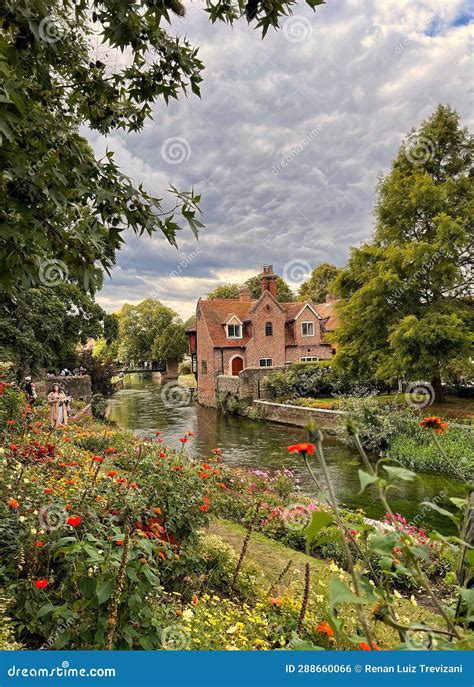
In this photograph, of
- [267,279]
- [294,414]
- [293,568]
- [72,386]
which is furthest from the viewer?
[267,279]

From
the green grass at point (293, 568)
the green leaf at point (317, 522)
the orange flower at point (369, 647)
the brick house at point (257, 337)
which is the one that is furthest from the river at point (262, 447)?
the brick house at point (257, 337)

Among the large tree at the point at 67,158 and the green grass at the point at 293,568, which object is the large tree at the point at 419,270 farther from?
the large tree at the point at 67,158

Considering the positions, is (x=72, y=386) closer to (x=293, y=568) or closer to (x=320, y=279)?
(x=293, y=568)

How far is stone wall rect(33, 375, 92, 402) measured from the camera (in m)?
25.9

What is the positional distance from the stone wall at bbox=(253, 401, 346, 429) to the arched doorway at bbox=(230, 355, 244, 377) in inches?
285

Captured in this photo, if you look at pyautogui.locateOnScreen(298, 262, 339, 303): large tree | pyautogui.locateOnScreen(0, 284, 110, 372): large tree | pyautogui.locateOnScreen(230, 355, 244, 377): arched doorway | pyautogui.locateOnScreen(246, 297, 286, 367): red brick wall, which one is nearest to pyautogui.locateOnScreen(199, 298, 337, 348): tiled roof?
pyautogui.locateOnScreen(246, 297, 286, 367): red brick wall

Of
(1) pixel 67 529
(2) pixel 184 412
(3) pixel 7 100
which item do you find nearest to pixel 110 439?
(1) pixel 67 529

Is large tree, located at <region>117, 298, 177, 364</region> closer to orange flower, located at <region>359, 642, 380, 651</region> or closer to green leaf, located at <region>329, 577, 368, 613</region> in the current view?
orange flower, located at <region>359, 642, 380, 651</region>

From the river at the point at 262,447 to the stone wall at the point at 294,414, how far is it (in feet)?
2.24

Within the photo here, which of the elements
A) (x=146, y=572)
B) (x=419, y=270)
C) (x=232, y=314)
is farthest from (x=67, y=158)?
(x=232, y=314)

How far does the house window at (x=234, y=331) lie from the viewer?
123 feet

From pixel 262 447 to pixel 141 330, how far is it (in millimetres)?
57994

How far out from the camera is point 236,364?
1464 inches

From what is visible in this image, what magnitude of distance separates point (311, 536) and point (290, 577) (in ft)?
14.9
